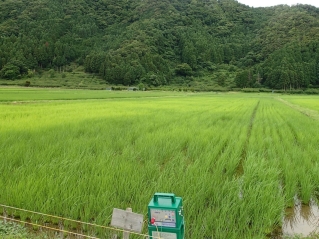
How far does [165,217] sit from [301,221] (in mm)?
1935

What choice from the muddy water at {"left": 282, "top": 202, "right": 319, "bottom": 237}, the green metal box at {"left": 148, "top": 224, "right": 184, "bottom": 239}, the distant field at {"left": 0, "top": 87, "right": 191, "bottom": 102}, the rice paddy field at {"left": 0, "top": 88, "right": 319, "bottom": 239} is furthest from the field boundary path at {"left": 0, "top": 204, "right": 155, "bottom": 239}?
the distant field at {"left": 0, "top": 87, "right": 191, "bottom": 102}

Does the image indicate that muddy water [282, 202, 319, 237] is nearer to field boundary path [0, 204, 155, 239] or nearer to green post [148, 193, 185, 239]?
green post [148, 193, 185, 239]

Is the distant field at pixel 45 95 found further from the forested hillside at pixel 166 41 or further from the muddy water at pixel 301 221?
the forested hillside at pixel 166 41

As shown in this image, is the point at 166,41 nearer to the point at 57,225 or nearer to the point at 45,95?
the point at 45,95

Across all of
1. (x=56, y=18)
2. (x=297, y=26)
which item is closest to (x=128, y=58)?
(x=56, y=18)

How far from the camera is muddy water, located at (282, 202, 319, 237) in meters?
2.70

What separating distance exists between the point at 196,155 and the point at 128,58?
65.3 meters

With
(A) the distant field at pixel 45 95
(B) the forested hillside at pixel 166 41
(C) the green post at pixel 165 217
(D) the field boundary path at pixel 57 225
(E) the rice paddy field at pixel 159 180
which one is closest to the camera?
(C) the green post at pixel 165 217

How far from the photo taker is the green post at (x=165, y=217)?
1691mm

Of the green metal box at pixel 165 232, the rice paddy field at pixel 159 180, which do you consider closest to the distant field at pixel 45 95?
the rice paddy field at pixel 159 180

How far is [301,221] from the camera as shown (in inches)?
114

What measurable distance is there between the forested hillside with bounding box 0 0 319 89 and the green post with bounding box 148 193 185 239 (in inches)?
2267

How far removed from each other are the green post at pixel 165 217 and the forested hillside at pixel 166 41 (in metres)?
57.6

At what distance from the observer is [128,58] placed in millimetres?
67750
